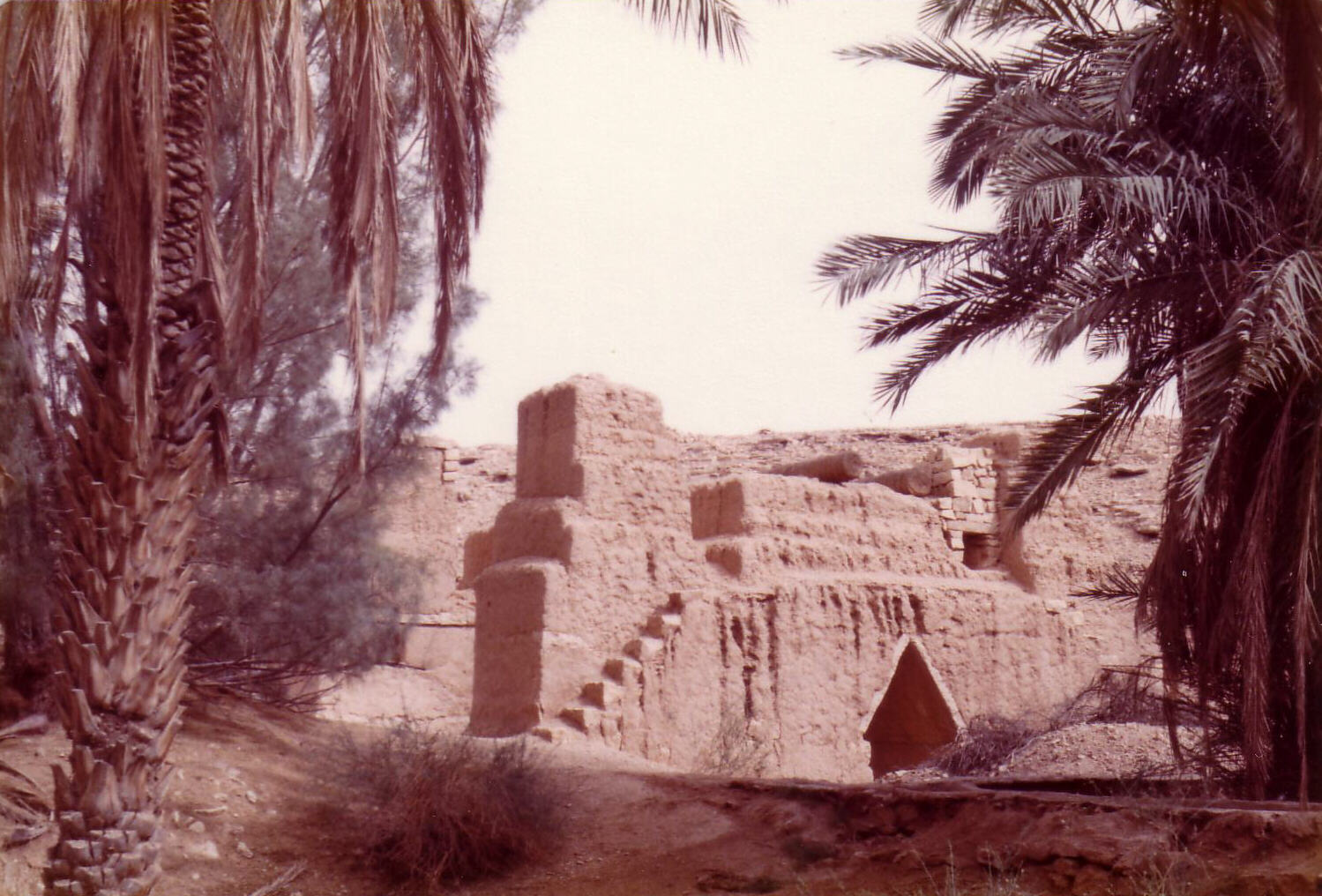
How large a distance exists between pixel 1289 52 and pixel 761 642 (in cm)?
865

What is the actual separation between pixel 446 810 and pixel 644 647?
10.8ft

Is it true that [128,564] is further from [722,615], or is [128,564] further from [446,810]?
[722,615]

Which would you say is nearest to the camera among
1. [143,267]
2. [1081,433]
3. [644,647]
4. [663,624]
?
[143,267]

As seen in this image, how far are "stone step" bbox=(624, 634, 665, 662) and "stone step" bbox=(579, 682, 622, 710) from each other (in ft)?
1.48

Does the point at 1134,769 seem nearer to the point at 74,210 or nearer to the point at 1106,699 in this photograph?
the point at 1106,699

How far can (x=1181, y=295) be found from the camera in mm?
8781

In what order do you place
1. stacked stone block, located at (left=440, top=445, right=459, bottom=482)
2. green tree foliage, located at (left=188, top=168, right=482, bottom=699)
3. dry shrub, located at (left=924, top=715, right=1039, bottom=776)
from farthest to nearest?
1. stacked stone block, located at (left=440, top=445, right=459, bottom=482)
2. dry shrub, located at (left=924, top=715, right=1039, bottom=776)
3. green tree foliage, located at (left=188, top=168, right=482, bottom=699)

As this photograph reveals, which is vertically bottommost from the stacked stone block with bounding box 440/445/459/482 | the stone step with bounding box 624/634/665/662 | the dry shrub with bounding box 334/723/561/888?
the dry shrub with bounding box 334/723/561/888

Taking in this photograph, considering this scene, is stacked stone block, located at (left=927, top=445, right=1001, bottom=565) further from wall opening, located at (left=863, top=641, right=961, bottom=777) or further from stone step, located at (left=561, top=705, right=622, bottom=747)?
stone step, located at (left=561, top=705, right=622, bottom=747)

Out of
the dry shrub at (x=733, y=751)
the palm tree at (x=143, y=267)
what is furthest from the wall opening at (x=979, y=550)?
the palm tree at (x=143, y=267)

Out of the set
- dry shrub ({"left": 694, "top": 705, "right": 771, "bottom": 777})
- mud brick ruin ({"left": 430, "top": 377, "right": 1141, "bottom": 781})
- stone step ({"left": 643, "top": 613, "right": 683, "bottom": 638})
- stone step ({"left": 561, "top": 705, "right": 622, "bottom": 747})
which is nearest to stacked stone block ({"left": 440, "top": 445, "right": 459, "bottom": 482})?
mud brick ruin ({"left": 430, "top": 377, "right": 1141, "bottom": 781})

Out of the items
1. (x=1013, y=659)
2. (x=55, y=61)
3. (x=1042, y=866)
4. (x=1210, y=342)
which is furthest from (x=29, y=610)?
(x=1013, y=659)

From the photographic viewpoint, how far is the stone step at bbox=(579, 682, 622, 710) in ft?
38.0

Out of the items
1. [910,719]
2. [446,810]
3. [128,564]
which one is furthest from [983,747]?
[128,564]
